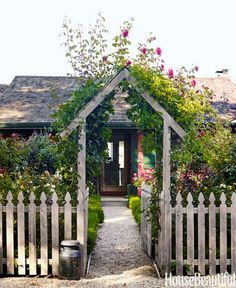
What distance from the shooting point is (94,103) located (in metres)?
6.21

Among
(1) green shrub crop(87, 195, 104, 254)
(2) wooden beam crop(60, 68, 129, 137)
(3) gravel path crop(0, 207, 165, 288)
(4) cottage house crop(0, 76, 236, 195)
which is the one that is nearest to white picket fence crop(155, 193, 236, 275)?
(3) gravel path crop(0, 207, 165, 288)

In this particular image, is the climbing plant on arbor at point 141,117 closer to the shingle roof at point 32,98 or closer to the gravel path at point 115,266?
the gravel path at point 115,266

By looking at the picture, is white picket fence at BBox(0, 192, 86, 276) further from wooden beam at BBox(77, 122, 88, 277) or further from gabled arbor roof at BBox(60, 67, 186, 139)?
gabled arbor roof at BBox(60, 67, 186, 139)

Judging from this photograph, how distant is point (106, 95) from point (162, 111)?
0.86 meters

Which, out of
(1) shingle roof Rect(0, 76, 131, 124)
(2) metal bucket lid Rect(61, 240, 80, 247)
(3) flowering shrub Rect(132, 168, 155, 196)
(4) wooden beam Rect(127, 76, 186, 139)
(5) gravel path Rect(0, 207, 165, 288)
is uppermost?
(1) shingle roof Rect(0, 76, 131, 124)

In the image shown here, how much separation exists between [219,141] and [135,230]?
11.5ft

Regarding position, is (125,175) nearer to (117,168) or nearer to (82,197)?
(117,168)

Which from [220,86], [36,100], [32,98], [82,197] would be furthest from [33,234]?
[220,86]

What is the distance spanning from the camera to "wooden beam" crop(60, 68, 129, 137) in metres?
6.19

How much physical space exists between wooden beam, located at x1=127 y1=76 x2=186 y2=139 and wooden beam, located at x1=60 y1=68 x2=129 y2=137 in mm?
191

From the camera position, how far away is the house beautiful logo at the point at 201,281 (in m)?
5.79

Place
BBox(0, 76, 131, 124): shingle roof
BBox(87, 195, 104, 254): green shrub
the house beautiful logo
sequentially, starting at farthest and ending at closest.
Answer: BBox(0, 76, 131, 124): shingle roof < BBox(87, 195, 104, 254): green shrub < the house beautiful logo

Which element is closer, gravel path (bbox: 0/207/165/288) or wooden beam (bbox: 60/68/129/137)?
gravel path (bbox: 0/207/165/288)

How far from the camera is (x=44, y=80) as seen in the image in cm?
1916
